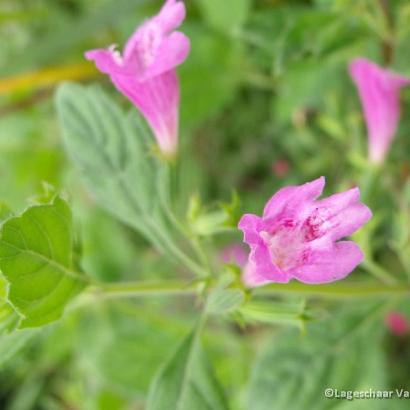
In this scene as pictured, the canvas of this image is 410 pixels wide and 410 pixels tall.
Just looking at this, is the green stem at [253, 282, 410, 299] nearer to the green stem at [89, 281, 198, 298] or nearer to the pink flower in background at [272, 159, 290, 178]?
the green stem at [89, 281, 198, 298]

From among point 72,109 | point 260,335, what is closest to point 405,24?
point 72,109

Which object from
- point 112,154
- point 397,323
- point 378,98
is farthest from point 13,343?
point 397,323

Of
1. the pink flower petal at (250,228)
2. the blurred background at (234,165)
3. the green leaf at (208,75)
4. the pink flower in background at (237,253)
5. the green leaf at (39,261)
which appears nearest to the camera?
the pink flower petal at (250,228)

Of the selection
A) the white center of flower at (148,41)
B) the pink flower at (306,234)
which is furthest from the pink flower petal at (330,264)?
the white center of flower at (148,41)

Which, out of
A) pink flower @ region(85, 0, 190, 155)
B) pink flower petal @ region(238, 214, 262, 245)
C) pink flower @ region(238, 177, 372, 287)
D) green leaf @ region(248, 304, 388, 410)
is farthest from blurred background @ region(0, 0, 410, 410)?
pink flower petal @ region(238, 214, 262, 245)

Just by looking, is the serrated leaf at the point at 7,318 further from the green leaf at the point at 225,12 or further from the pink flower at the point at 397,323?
the green leaf at the point at 225,12

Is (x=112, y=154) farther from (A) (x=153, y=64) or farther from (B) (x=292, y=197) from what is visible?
(B) (x=292, y=197)
